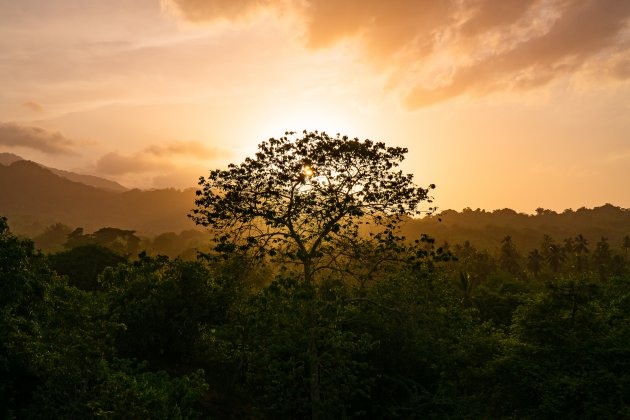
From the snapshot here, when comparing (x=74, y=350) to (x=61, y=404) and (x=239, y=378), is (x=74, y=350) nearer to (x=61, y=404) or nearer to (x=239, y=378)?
(x=61, y=404)

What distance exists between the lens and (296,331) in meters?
19.8

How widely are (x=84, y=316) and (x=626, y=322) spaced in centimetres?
2616

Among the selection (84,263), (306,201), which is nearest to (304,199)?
(306,201)

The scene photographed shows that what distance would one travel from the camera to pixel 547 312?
82.5ft

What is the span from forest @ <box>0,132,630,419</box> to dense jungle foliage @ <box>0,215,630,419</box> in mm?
91

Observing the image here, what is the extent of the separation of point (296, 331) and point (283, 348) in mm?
1196

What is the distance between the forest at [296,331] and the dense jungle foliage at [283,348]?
0.30 feet

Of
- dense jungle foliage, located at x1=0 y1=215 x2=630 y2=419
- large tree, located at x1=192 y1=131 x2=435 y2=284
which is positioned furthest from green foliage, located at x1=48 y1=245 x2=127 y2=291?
large tree, located at x1=192 y1=131 x2=435 y2=284

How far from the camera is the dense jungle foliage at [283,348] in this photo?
14266 mm

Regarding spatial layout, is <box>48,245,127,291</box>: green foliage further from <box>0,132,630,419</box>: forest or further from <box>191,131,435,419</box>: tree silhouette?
<box>191,131,435,419</box>: tree silhouette

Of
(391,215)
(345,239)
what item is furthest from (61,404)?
(391,215)

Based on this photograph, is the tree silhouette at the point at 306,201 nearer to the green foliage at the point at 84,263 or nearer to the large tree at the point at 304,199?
the large tree at the point at 304,199

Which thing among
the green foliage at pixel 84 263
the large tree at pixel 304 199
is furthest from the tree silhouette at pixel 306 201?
the green foliage at pixel 84 263

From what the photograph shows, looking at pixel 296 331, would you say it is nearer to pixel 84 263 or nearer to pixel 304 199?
pixel 304 199
